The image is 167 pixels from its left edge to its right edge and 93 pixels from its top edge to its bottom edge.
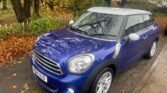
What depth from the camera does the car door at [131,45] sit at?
4.46 m

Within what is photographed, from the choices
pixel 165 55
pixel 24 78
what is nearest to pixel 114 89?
pixel 24 78

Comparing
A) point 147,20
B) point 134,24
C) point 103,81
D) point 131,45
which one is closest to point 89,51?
point 103,81

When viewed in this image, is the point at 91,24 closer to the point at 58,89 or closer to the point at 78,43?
the point at 78,43

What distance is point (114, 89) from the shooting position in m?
4.64

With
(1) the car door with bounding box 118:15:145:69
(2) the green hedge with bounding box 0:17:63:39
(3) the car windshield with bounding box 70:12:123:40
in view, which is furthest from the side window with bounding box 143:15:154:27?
(2) the green hedge with bounding box 0:17:63:39

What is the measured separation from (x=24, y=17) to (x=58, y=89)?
7.13 meters

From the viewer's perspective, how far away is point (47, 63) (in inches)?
148

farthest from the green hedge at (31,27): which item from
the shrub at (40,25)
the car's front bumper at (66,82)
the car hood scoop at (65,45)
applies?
the car's front bumper at (66,82)

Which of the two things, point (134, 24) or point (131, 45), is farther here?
point (134, 24)

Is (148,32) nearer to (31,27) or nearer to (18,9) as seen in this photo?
(31,27)

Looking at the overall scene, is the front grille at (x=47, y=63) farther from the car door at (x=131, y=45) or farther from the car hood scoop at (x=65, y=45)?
the car door at (x=131, y=45)

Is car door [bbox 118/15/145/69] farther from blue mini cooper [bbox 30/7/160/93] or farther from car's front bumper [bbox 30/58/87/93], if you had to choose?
car's front bumper [bbox 30/58/87/93]

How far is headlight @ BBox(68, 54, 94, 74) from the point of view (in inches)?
141

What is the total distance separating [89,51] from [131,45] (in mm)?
1344
